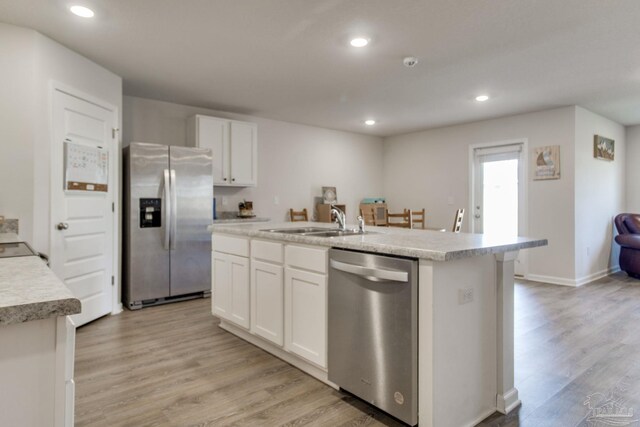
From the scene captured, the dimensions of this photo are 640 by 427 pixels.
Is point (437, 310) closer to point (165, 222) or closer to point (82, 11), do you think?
point (82, 11)

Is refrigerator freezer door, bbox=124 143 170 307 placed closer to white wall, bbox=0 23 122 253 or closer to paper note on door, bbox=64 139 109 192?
paper note on door, bbox=64 139 109 192

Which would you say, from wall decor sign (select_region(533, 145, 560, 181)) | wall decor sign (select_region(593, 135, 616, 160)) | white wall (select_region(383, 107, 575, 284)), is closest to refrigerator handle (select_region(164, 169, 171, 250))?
white wall (select_region(383, 107, 575, 284))

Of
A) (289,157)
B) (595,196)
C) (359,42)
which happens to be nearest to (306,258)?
(359,42)

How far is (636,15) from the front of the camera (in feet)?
8.61

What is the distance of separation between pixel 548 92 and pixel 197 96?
413 cm

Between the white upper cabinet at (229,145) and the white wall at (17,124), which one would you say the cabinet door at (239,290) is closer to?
the white wall at (17,124)

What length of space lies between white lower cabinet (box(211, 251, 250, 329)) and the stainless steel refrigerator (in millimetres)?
1035

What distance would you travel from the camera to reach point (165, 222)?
13.6 feet

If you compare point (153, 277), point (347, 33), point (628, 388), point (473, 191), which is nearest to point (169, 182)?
point (153, 277)

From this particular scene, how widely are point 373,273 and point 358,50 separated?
2141 millimetres

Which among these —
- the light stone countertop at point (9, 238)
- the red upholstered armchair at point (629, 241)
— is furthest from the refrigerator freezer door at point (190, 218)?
the red upholstered armchair at point (629, 241)

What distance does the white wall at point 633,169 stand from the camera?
20.4 ft

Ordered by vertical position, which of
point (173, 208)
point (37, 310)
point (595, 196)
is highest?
point (595, 196)

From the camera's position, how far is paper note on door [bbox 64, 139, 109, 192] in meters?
3.23
